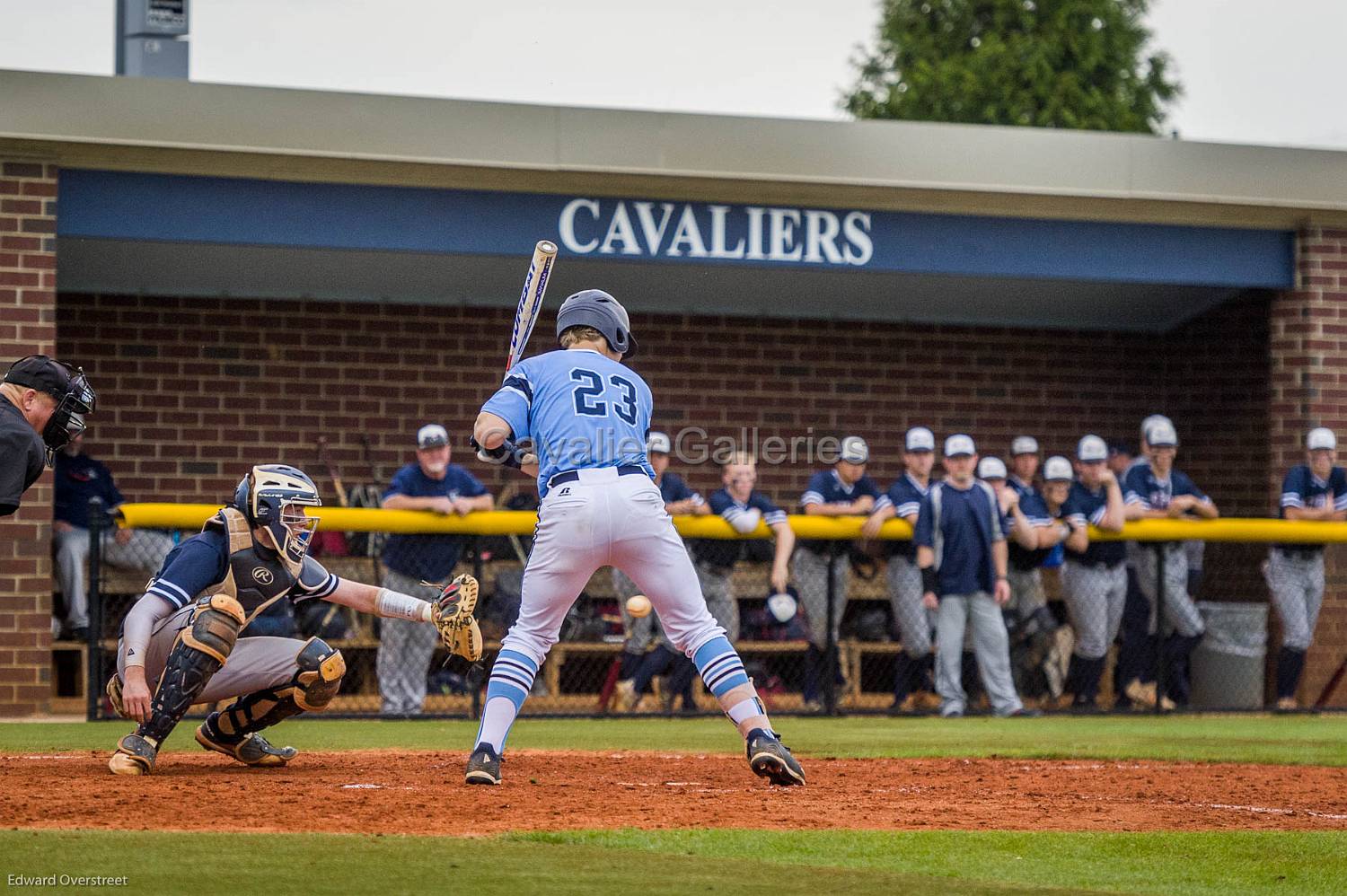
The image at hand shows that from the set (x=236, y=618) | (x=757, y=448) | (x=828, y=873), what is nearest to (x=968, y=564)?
(x=757, y=448)

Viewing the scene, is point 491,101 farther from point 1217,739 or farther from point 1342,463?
point 1342,463

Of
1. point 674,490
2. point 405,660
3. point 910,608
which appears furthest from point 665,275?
point 405,660

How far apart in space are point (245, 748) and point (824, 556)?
581 cm

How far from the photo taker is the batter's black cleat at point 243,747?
6816 millimetres

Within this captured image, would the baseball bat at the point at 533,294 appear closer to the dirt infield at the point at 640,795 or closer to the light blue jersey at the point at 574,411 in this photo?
the light blue jersey at the point at 574,411

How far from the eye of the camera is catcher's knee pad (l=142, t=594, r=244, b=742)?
6.32 m

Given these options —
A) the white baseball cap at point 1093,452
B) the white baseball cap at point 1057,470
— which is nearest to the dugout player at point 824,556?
the white baseball cap at point 1057,470

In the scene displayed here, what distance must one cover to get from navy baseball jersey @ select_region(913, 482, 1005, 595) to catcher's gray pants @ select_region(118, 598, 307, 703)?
19.2ft

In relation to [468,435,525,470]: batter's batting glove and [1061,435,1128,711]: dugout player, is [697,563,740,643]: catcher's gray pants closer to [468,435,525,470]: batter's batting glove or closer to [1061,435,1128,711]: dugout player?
[1061,435,1128,711]: dugout player

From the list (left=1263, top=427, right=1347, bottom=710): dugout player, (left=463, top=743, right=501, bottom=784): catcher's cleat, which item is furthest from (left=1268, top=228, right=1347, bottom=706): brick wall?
(left=463, top=743, right=501, bottom=784): catcher's cleat

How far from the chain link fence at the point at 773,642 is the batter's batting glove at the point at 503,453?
14.5 feet

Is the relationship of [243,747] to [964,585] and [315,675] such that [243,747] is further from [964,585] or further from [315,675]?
[964,585]

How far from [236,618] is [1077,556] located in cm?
742

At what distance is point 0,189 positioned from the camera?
11.0 m
